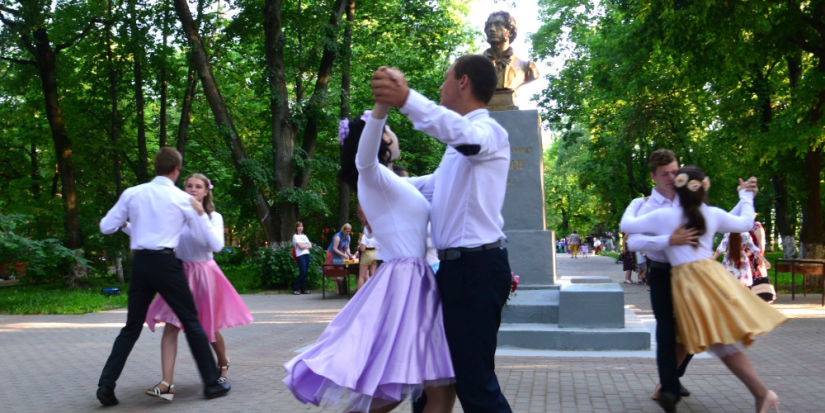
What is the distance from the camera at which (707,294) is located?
17.4ft

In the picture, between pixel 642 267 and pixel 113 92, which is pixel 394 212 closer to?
pixel 642 267

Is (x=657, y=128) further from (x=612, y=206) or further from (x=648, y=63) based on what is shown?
(x=612, y=206)

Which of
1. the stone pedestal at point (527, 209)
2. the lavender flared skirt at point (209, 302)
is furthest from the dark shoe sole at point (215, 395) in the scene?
the stone pedestal at point (527, 209)

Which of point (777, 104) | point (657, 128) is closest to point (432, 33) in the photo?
point (657, 128)

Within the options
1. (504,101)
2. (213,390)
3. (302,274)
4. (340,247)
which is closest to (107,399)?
(213,390)

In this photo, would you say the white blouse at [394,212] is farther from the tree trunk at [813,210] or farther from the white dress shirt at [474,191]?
the tree trunk at [813,210]

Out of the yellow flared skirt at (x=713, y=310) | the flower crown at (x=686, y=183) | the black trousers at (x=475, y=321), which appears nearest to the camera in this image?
the black trousers at (x=475, y=321)

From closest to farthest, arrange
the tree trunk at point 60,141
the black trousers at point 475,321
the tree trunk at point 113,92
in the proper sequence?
the black trousers at point 475,321
the tree trunk at point 60,141
the tree trunk at point 113,92

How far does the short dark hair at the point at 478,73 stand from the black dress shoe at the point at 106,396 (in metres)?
4.23

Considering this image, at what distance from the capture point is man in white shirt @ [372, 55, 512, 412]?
11.1 feet

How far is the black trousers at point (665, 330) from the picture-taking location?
18.3 feet

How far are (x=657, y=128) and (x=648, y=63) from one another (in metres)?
4.54

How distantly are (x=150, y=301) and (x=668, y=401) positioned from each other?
403 centimetres

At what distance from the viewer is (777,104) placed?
76.7 feet
